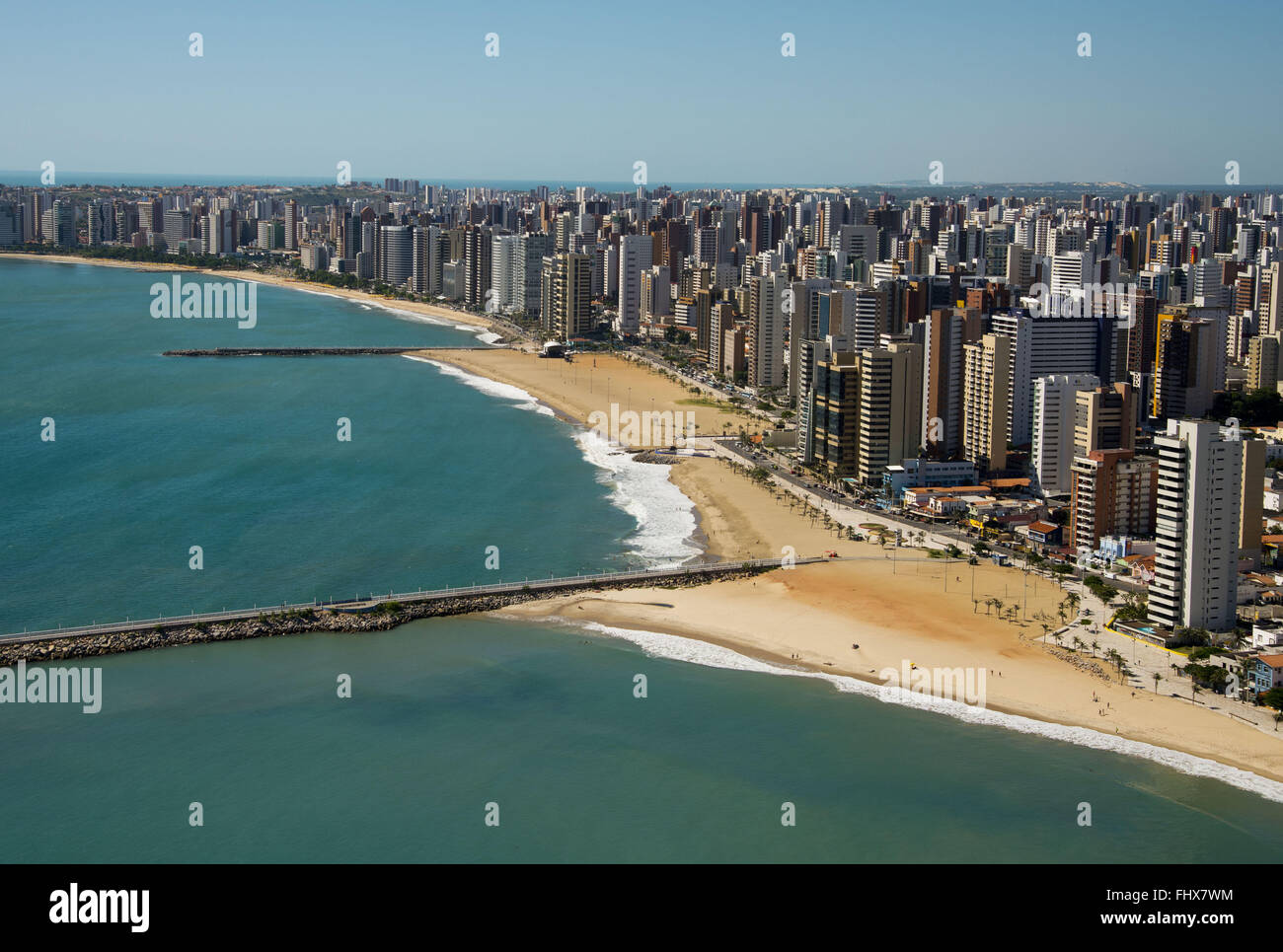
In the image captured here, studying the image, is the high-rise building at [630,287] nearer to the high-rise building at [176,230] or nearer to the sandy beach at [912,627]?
the sandy beach at [912,627]

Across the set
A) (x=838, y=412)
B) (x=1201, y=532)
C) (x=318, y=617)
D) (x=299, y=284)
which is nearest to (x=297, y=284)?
(x=299, y=284)

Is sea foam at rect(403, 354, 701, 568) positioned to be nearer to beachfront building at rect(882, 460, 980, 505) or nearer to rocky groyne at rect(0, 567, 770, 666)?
rocky groyne at rect(0, 567, 770, 666)

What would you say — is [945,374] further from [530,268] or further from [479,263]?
[479,263]

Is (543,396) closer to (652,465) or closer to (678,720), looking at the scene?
(652,465)

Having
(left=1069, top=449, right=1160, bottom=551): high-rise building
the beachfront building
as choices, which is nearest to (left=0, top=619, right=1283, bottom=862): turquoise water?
(left=1069, top=449, right=1160, bottom=551): high-rise building

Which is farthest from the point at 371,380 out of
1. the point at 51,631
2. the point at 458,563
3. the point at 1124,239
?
the point at 1124,239

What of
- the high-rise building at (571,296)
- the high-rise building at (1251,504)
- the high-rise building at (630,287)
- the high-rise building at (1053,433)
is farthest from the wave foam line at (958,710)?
the high-rise building at (630,287)
